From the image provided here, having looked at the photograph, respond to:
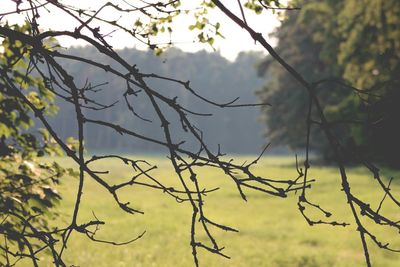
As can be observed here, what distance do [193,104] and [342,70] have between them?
99.4 meters

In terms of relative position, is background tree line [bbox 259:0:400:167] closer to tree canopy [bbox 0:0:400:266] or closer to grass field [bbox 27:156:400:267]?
tree canopy [bbox 0:0:400:266]

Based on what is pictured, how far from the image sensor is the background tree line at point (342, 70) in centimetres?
2552

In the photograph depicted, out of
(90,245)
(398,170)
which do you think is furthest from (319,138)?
(90,245)

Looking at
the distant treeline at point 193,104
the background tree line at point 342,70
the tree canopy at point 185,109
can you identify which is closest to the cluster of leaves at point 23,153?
the tree canopy at point 185,109

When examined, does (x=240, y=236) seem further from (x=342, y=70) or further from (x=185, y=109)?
(x=342, y=70)

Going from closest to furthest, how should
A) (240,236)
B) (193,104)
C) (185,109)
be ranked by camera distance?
(185,109) → (240,236) → (193,104)

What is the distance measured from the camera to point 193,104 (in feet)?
470

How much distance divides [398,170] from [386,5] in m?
17.9

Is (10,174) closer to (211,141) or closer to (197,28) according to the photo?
(197,28)

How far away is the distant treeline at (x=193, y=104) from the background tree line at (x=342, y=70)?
6075 cm

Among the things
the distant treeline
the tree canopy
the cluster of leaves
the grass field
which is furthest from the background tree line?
the distant treeline

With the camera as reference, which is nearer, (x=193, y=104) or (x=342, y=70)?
(x=342, y=70)

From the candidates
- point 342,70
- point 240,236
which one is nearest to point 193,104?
point 342,70

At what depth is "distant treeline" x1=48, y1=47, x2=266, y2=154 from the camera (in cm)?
12988
